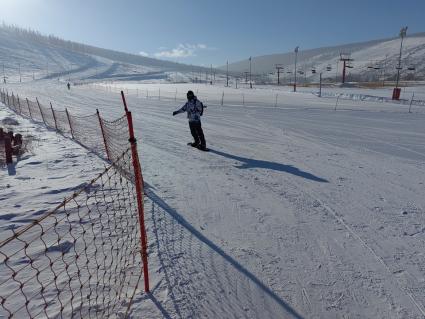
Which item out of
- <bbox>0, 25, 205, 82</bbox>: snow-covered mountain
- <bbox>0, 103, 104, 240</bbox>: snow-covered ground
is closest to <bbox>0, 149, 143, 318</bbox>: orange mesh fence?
<bbox>0, 103, 104, 240</bbox>: snow-covered ground

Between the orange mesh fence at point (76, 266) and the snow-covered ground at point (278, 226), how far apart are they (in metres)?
0.31

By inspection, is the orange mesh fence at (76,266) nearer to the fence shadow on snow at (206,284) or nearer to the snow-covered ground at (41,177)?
the fence shadow on snow at (206,284)

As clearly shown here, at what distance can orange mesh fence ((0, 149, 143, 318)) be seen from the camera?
3.32m

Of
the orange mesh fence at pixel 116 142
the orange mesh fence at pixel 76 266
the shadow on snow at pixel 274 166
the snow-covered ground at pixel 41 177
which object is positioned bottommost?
the orange mesh fence at pixel 76 266

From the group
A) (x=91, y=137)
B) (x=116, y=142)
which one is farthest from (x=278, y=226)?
(x=91, y=137)

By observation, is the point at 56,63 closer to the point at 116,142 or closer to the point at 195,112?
the point at 116,142

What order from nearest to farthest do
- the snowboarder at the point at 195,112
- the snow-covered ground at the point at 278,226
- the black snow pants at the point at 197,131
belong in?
the snow-covered ground at the point at 278,226 < the snowboarder at the point at 195,112 < the black snow pants at the point at 197,131

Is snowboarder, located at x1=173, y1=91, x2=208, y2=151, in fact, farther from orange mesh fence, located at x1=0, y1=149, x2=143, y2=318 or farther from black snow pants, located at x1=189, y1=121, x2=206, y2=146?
orange mesh fence, located at x1=0, y1=149, x2=143, y2=318

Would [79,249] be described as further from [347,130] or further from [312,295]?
[347,130]

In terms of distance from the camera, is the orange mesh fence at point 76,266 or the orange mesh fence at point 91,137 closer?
the orange mesh fence at point 76,266

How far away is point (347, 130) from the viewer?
45.2 feet

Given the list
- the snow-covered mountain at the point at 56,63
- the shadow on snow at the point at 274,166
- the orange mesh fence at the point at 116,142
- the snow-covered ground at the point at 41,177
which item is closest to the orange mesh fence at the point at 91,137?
the orange mesh fence at the point at 116,142

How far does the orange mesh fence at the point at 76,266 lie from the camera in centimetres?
332

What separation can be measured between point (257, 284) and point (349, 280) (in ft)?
3.49
